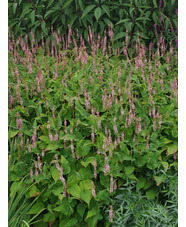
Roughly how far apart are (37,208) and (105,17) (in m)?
3.36

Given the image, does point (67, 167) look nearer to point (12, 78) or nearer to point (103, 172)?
point (103, 172)

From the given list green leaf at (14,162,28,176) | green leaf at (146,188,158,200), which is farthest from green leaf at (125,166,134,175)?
green leaf at (14,162,28,176)

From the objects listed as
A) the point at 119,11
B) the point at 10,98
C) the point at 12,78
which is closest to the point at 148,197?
the point at 10,98

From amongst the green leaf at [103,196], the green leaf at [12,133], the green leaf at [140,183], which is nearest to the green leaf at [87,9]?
the green leaf at [12,133]

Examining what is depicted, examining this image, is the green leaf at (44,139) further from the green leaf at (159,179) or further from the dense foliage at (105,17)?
the dense foliage at (105,17)

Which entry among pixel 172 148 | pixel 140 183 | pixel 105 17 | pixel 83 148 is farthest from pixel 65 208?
pixel 105 17

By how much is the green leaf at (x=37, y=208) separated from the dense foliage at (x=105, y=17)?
2.79m

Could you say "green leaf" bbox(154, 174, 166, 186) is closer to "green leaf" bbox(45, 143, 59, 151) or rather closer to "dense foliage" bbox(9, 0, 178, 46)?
"green leaf" bbox(45, 143, 59, 151)

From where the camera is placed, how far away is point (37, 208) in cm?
214

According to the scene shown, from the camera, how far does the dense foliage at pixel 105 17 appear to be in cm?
411

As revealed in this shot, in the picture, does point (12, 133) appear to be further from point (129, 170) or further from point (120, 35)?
point (120, 35)

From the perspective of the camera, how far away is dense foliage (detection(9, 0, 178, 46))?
13.5ft

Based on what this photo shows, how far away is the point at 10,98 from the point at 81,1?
2082mm

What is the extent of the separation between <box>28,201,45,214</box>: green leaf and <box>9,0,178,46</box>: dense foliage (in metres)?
2.79
